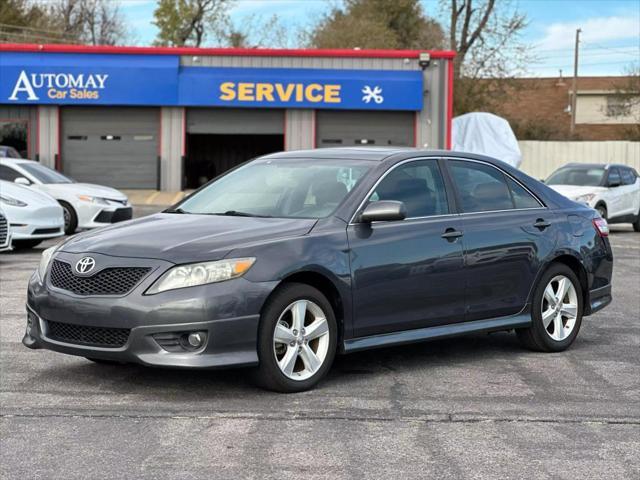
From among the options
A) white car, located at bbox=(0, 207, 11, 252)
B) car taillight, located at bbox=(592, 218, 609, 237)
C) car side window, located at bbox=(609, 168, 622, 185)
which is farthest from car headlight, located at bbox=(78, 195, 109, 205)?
car taillight, located at bbox=(592, 218, 609, 237)

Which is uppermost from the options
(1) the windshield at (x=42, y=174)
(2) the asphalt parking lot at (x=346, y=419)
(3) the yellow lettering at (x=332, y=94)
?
(3) the yellow lettering at (x=332, y=94)

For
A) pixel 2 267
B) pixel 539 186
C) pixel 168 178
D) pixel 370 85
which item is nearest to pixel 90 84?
pixel 168 178

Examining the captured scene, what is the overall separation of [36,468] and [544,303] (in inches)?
171

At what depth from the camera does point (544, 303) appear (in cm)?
795

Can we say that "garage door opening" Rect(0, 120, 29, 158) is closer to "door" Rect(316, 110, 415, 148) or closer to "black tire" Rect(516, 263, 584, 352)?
"door" Rect(316, 110, 415, 148)

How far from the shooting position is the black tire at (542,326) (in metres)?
7.81

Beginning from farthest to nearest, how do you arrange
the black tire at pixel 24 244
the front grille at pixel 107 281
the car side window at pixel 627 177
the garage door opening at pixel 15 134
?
the garage door opening at pixel 15 134
the car side window at pixel 627 177
the black tire at pixel 24 244
the front grille at pixel 107 281

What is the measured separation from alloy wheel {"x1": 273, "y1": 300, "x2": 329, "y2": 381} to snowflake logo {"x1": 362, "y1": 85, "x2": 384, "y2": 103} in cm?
2783

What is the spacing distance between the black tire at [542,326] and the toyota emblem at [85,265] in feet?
10.8

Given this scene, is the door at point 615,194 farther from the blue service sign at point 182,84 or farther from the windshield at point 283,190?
the windshield at point 283,190

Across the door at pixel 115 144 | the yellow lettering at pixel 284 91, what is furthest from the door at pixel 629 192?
the door at pixel 115 144

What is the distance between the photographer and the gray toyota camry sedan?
6047mm

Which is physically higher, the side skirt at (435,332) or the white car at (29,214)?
the white car at (29,214)

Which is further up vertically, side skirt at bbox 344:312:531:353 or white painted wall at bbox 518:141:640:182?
white painted wall at bbox 518:141:640:182
